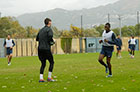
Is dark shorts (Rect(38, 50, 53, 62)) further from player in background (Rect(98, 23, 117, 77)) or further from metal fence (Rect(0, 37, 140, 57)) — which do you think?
metal fence (Rect(0, 37, 140, 57))

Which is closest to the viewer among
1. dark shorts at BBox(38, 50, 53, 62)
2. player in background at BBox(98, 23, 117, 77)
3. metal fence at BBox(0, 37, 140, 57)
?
dark shorts at BBox(38, 50, 53, 62)

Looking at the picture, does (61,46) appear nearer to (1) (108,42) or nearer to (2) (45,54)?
(1) (108,42)

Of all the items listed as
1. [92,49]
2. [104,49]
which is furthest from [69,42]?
[104,49]

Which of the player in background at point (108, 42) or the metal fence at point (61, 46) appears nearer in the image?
the player in background at point (108, 42)

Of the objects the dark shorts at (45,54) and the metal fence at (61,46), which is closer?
the dark shorts at (45,54)

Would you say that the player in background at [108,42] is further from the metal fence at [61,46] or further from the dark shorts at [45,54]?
the metal fence at [61,46]

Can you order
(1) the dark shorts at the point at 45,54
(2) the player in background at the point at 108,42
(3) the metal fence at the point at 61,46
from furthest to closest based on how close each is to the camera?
1. (3) the metal fence at the point at 61,46
2. (2) the player in background at the point at 108,42
3. (1) the dark shorts at the point at 45,54

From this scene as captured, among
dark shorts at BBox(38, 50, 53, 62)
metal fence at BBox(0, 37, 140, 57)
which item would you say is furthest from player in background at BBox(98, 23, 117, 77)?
metal fence at BBox(0, 37, 140, 57)

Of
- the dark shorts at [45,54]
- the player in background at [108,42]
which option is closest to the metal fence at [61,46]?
the player in background at [108,42]

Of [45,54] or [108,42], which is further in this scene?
[108,42]

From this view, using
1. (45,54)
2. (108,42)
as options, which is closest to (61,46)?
(108,42)

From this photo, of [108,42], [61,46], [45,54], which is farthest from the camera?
[61,46]

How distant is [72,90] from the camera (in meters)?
8.08

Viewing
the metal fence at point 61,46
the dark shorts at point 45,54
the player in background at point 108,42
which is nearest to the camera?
the dark shorts at point 45,54
